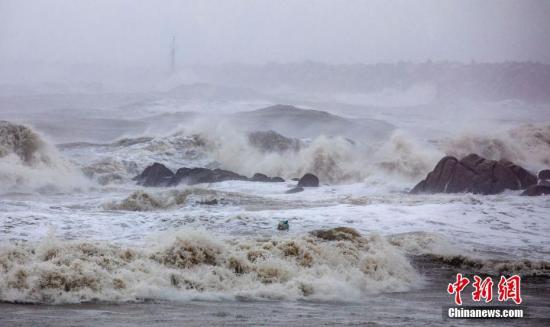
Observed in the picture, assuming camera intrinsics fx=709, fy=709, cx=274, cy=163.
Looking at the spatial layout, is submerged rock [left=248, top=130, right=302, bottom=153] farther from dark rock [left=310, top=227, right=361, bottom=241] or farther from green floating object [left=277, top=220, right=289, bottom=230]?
dark rock [left=310, top=227, right=361, bottom=241]

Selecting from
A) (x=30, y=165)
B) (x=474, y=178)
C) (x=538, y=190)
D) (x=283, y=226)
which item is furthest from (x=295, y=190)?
(x=30, y=165)

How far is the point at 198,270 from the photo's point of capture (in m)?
8.37

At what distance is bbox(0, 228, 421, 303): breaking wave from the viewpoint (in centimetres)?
725

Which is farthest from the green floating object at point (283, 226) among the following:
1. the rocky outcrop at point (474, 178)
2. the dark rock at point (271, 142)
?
the dark rock at point (271, 142)

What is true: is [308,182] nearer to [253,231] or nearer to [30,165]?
[30,165]

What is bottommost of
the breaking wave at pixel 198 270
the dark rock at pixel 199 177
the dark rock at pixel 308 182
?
the breaking wave at pixel 198 270

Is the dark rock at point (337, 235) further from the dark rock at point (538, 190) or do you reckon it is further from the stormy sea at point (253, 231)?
the dark rock at point (538, 190)

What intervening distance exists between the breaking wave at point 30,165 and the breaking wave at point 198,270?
1133 cm

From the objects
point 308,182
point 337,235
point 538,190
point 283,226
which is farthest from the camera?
point 308,182

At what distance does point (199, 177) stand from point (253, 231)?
1093 centimetres

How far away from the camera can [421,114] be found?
59.5m

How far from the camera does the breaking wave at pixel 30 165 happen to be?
19.8m

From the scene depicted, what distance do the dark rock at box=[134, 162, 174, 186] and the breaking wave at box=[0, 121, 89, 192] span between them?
185cm

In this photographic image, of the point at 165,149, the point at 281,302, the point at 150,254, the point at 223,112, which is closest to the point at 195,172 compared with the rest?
the point at 165,149
